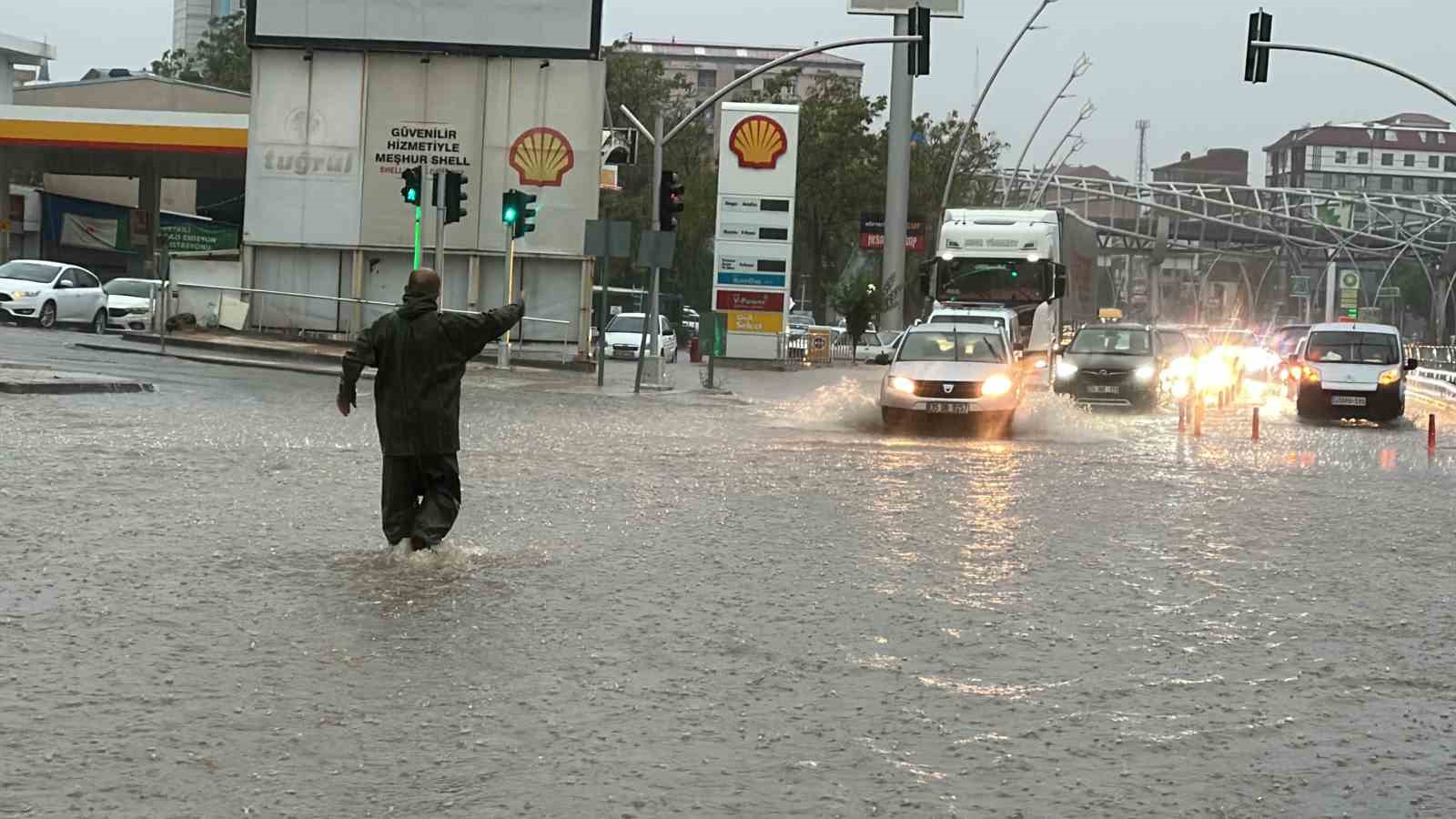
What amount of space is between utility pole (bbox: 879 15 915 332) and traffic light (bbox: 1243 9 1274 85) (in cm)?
3159

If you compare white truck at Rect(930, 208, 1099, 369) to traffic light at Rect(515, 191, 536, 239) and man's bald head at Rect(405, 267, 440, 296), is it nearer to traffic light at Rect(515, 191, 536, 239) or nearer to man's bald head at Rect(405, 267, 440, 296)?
traffic light at Rect(515, 191, 536, 239)

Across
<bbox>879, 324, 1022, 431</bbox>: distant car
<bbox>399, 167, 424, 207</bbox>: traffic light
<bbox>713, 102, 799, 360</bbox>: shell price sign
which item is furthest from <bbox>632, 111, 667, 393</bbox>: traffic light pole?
<bbox>713, 102, 799, 360</bbox>: shell price sign

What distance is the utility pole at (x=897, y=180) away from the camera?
68.7 meters

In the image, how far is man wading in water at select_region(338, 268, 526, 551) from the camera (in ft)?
37.4

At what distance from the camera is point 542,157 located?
1673 inches

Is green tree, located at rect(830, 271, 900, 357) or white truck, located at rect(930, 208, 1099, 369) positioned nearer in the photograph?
white truck, located at rect(930, 208, 1099, 369)

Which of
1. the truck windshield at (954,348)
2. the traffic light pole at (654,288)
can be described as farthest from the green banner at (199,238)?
the truck windshield at (954,348)

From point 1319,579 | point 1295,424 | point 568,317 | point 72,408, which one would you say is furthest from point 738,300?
point 1319,579

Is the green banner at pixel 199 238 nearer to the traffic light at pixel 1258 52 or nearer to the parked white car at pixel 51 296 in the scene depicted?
the parked white car at pixel 51 296

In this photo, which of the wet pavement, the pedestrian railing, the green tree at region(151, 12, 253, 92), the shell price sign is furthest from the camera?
the green tree at region(151, 12, 253, 92)

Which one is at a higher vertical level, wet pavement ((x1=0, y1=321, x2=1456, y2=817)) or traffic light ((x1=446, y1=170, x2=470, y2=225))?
traffic light ((x1=446, y1=170, x2=470, y2=225))

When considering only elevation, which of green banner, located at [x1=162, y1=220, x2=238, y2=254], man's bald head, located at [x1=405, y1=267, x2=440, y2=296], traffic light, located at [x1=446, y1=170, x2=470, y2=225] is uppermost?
traffic light, located at [x1=446, y1=170, x2=470, y2=225]

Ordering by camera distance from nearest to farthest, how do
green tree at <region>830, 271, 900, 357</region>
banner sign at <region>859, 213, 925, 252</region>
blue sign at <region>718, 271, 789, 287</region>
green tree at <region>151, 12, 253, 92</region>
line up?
blue sign at <region>718, 271, 789, 287</region>
green tree at <region>830, 271, 900, 357</region>
banner sign at <region>859, 213, 925, 252</region>
green tree at <region>151, 12, 253, 92</region>

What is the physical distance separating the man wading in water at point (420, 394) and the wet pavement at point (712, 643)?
0.99ft
